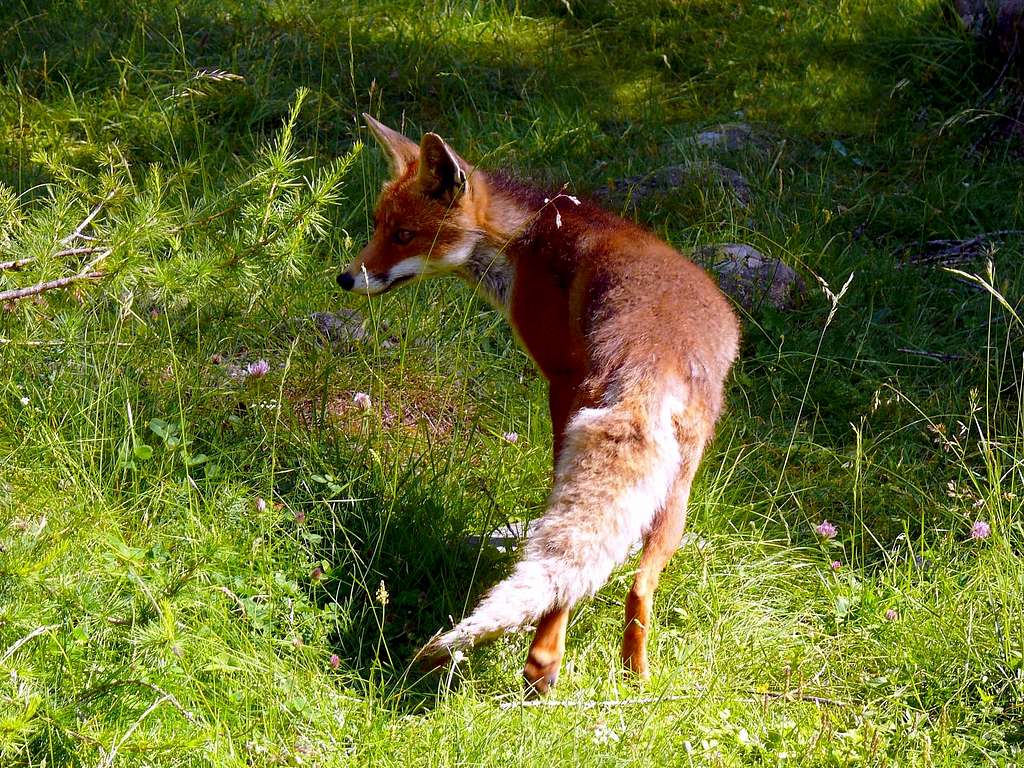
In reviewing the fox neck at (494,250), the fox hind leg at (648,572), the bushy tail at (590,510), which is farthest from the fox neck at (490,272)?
the fox hind leg at (648,572)

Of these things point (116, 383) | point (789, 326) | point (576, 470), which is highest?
point (576, 470)

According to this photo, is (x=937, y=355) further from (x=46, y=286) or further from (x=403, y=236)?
(x=46, y=286)

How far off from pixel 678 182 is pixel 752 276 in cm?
106

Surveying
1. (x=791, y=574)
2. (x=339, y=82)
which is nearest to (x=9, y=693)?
(x=791, y=574)

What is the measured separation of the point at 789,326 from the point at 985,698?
2466mm

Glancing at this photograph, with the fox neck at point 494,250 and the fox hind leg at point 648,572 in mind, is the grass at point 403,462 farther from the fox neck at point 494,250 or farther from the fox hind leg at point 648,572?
the fox neck at point 494,250

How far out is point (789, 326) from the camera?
5.23m

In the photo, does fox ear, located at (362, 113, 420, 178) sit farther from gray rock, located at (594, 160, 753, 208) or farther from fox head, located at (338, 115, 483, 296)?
gray rock, located at (594, 160, 753, 208)

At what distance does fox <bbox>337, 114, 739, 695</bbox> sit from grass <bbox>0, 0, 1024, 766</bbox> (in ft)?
1.07

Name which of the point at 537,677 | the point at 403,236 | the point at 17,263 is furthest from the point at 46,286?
the point at 537,677

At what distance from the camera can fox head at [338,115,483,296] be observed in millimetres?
4082

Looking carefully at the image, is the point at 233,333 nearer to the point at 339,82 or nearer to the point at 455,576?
the point at 455,576

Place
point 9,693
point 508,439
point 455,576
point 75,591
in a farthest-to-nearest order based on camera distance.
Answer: point 508,439 → point 455,576 → point 75,591 → point 9,693

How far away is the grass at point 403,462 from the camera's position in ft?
9.37
